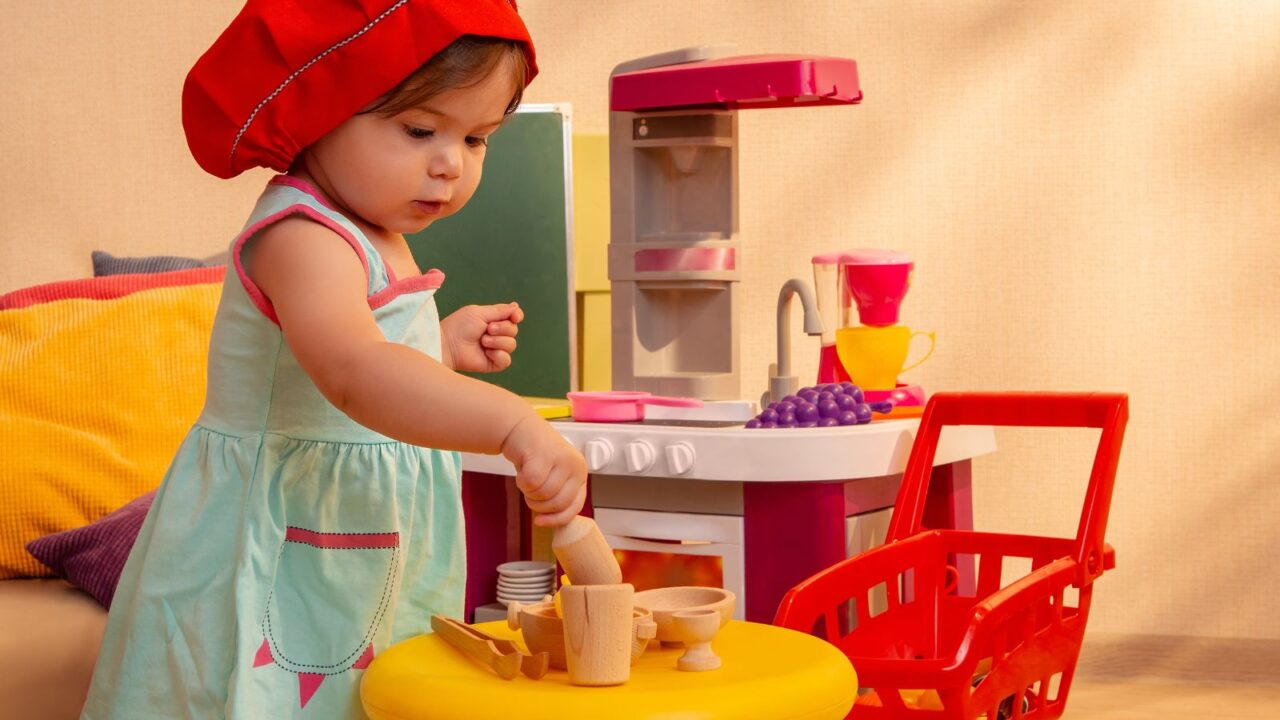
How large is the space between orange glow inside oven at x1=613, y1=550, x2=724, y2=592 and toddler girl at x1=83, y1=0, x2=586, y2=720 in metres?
0.57

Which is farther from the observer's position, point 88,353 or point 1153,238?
point 1153,238

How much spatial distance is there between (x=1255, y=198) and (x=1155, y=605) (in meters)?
0.57

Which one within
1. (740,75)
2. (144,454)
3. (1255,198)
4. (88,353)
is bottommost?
(144,454)

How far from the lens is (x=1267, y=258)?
185cm

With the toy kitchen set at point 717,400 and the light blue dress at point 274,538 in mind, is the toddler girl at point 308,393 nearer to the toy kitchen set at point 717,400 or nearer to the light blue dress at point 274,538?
the light blue dress at point 274,538

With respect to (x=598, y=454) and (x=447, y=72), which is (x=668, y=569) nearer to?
(x=598, y=454)

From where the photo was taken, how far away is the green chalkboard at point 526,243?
6.25 feet

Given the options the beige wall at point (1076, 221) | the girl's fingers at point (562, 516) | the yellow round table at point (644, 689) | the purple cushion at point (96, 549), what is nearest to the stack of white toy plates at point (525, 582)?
the purple cushion at point (96, 549)

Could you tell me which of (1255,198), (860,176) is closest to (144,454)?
(860,176)

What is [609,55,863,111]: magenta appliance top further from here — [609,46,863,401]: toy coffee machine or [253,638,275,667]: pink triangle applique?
[253,638,275,667]: pink triangle applique

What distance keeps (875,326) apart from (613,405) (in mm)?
326

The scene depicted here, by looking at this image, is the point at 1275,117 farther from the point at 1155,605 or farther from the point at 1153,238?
the point at 1155,605

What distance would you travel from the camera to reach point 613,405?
1.51 metres

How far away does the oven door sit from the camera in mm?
1391
